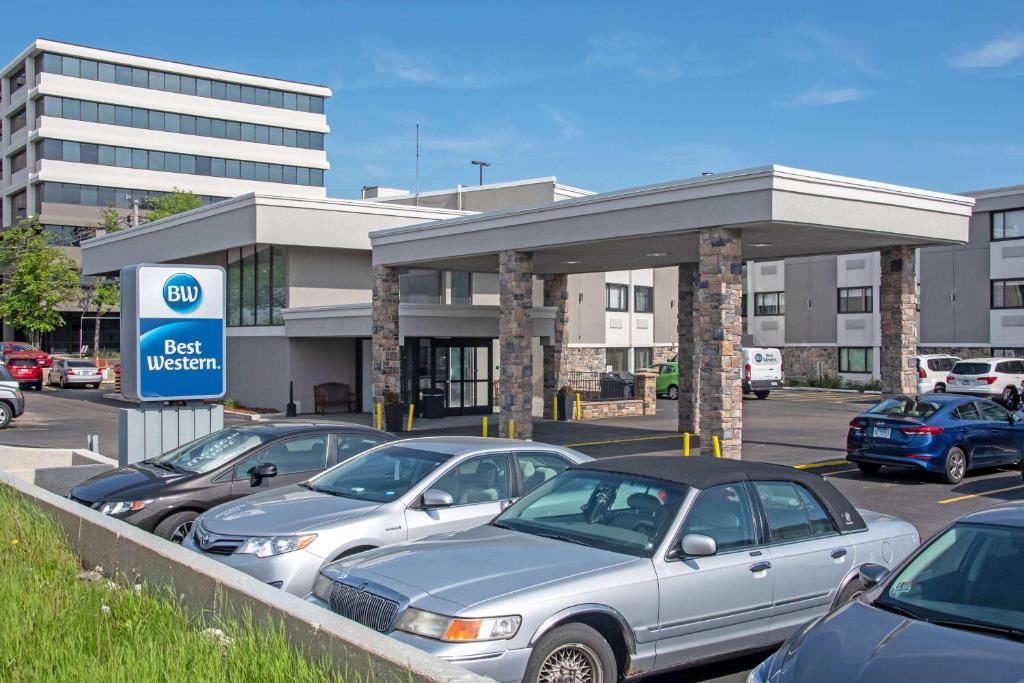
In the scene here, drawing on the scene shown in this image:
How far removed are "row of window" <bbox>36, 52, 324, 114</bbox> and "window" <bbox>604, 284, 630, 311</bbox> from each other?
4146 centimetres

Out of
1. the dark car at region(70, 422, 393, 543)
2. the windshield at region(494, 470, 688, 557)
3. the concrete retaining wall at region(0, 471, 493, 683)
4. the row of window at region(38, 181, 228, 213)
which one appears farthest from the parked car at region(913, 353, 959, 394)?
the row of window at region(38, 181, 228, 213)

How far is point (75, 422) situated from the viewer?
28953 millimetres

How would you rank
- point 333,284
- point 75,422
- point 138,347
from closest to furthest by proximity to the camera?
1. point 138,347
2. point 75,422
3. point 333,284

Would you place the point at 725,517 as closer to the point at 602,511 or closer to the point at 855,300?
the point at 602,511

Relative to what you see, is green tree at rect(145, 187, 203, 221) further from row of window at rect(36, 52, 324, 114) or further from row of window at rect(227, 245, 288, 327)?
row of window at rect(227, 245, 288, 327)

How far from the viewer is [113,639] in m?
6.10

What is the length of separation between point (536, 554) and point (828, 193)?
1410 centimetres

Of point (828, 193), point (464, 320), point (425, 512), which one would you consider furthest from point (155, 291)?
point (464, 320)

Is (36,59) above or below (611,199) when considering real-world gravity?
above

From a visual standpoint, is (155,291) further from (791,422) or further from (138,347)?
(791,422)

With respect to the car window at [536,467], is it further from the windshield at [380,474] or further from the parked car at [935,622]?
the parked car at [935,622]

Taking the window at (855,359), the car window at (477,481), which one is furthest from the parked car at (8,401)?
the window at (855,359)

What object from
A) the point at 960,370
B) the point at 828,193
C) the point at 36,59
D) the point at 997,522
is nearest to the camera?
the point at 997,522

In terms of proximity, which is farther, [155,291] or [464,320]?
[464,320]
